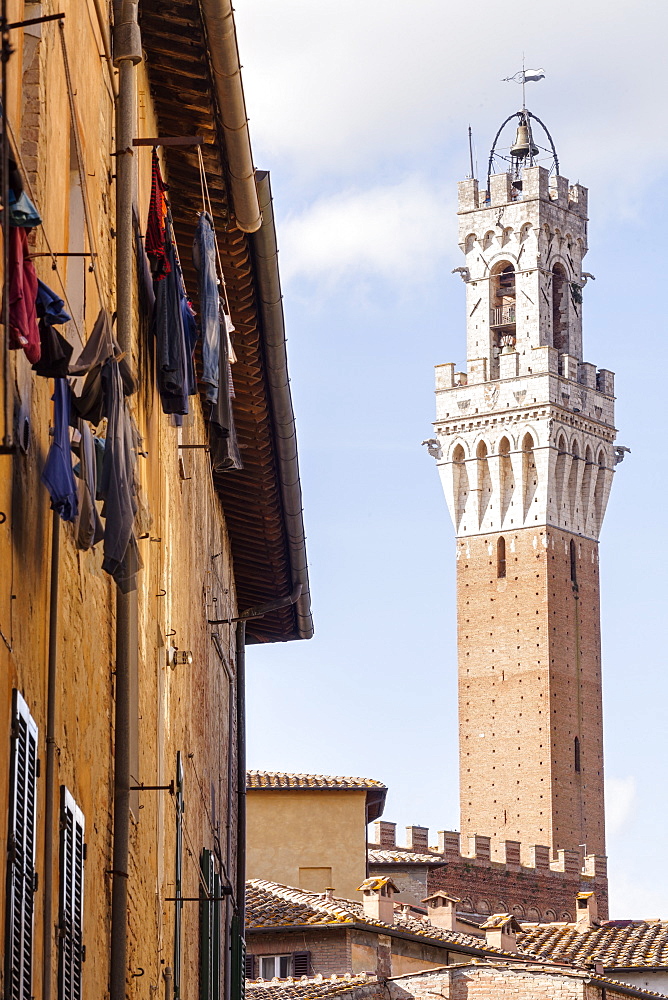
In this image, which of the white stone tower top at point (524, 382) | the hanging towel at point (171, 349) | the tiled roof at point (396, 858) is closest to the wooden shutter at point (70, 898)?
the hanging towel at point (171, 349)

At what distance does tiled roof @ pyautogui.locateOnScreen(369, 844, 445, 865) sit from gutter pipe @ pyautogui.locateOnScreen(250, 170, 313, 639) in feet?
91.1

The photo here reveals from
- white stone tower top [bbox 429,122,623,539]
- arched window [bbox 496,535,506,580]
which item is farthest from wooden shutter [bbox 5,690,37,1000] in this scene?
arched window [bbox 496,535,506,580]

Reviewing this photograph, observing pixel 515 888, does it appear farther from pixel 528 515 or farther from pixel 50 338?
pixel 50 338

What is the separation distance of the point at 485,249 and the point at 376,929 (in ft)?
140

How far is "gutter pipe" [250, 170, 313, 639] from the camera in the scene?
9.73 meters

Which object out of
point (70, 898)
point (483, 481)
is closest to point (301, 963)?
point (70, 898)

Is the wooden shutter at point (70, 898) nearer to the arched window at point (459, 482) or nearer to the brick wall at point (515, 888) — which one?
the brick wall at point (515, 888)

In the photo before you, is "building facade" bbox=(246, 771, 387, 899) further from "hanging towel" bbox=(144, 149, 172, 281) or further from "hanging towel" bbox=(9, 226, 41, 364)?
"hanging towel" bbox=(9, 226, 41, 364)

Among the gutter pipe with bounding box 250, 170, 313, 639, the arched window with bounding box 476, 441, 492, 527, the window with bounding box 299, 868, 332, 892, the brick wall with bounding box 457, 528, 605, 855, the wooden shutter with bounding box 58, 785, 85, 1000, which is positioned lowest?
the wooden shutter with bounding box 58, 785, 85, 1000

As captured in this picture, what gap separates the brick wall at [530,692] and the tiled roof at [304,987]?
36704mm

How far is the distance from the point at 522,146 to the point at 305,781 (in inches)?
1589

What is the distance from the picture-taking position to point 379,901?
2728 centimetres

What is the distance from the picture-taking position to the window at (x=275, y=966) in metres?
24.9

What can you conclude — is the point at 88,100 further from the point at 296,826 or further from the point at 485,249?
the point at 485,249
